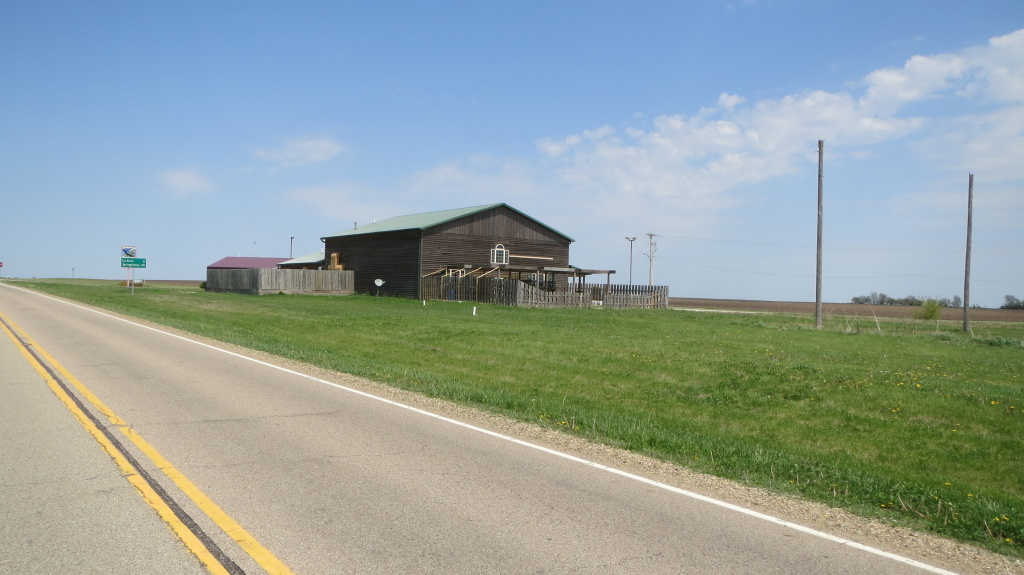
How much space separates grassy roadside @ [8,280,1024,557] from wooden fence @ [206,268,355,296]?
93.4 ft

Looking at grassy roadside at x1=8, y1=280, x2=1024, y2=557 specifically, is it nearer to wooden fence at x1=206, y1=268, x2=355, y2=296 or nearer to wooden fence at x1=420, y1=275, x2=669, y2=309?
wooden fence at x1=420, y1=275, x2=669, y2=309

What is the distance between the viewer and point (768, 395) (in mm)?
14016

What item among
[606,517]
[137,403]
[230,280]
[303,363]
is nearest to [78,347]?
[303,363]

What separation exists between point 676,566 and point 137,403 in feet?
29.4

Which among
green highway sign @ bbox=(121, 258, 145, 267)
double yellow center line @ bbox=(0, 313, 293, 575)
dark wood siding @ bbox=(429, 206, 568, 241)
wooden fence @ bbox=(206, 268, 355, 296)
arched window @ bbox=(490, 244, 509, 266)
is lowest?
double yellow center line @ bbox=(0, 313, 293, 575)

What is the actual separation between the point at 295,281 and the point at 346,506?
5235cm

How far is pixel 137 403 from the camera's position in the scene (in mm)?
10984

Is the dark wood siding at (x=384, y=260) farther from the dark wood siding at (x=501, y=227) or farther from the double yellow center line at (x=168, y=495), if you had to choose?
the double yellow center line at (x=168, y=495)

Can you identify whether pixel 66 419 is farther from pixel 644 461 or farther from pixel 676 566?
pixel 676 566

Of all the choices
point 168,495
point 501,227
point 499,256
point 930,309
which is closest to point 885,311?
point 930,309

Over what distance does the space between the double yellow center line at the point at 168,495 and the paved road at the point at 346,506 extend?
1.2 inches

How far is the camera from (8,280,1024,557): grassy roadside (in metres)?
8.02

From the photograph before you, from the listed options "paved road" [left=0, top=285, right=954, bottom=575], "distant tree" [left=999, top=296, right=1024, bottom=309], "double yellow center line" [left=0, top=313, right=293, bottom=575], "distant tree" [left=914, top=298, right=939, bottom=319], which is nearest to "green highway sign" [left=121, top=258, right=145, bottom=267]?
"double yellow center line" [left=0, top=313, right=293, bottom=575]

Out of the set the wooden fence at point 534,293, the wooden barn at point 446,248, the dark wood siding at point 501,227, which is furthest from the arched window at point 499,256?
the wooden fence at point 534,293
